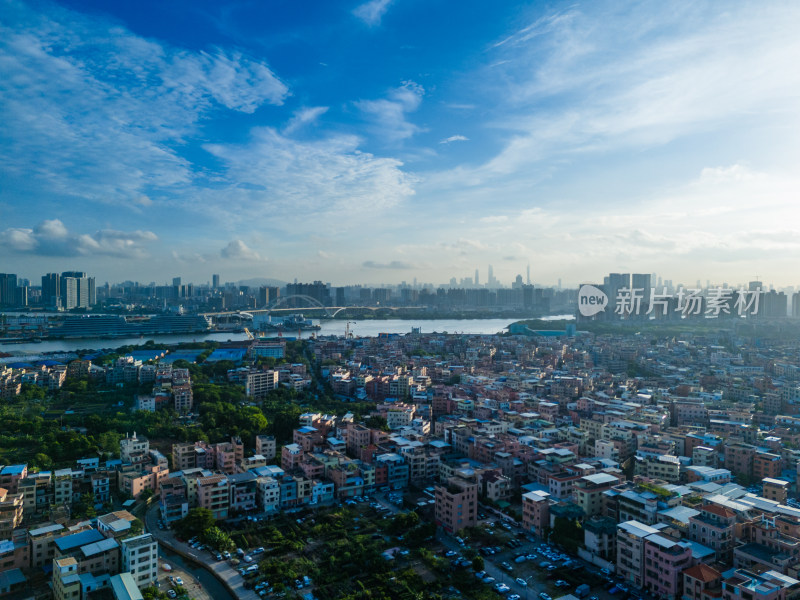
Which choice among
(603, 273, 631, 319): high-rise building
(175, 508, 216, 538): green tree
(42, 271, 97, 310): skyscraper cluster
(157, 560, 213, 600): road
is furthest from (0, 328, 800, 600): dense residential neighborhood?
(42, 271, 97, 310): skyscraper cluster

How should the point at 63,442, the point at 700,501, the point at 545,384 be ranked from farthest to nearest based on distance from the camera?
the point at 545,384 → the point at 63,442 → the point at 700,501

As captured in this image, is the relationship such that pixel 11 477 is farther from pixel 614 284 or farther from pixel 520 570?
pixel 614 284

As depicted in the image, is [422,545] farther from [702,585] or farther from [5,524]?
[5,524]

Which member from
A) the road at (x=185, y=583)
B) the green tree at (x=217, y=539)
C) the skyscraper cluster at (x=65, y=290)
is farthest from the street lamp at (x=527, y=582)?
the skyscraper cluster at (x=65, y=290)

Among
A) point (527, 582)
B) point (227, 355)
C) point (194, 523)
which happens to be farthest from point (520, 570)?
point (227, 355)

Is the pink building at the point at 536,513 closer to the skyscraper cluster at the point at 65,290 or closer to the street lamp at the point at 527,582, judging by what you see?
the street lamp at the point at 527,582

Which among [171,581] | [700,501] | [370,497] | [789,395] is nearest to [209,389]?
[370,497]
